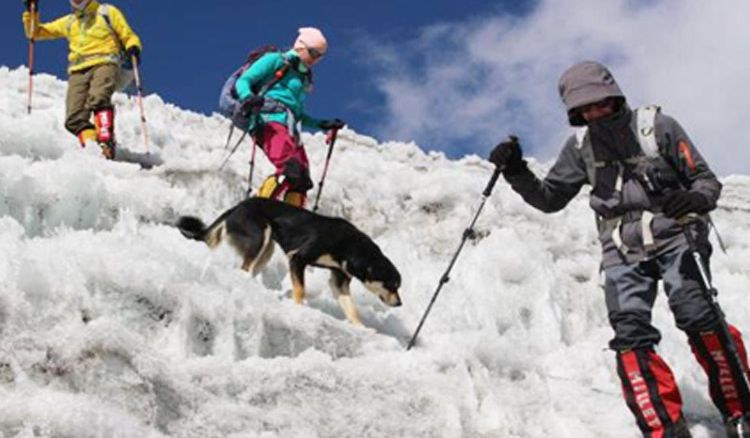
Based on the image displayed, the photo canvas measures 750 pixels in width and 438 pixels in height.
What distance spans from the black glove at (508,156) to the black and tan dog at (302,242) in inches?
77.9

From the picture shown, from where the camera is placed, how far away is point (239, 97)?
7.91 m

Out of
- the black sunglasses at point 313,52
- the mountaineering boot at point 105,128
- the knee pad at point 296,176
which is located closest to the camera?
the knee pad at point 296,176

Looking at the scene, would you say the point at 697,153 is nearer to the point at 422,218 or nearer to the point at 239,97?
the point at 239,97

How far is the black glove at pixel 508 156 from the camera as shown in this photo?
5270 millimetres

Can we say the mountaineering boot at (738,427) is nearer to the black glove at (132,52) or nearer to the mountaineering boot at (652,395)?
the mountaineering boot at (652,395)

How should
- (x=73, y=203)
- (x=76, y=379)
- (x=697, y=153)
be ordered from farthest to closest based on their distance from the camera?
(x=73, y=203) < (x=697, y=153) < (x=76, y=379)

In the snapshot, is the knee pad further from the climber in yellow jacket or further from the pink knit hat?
the climber in yellow jacket

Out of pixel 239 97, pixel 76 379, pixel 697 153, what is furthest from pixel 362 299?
pixel 76 379

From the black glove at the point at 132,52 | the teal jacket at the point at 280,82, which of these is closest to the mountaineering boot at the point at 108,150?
the black glove at the point at 132,52

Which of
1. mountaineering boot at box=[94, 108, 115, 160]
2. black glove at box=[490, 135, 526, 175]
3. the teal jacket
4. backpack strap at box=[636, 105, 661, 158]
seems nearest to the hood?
mountaineering boot at box=[94, 108, 115, 160]

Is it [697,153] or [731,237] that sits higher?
[731,237]

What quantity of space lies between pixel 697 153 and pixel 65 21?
25.3 ft

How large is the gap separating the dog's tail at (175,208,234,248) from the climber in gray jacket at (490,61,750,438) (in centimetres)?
322

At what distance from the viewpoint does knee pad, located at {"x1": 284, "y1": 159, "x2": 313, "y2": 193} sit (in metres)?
7.83
